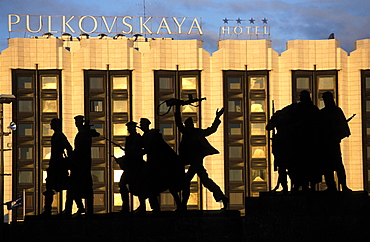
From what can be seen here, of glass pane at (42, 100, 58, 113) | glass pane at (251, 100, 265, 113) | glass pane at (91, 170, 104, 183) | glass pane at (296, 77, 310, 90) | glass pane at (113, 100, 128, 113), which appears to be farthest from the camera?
glass pane at (296, 77, 310, 90)

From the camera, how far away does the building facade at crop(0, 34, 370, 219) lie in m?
54.9

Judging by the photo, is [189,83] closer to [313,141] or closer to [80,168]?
[80,168]

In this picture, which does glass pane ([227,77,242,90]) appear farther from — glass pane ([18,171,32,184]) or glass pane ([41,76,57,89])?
glass pane ([18,171,32,184])

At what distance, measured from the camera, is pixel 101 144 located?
5512cm

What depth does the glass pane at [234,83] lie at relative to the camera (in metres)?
56.3

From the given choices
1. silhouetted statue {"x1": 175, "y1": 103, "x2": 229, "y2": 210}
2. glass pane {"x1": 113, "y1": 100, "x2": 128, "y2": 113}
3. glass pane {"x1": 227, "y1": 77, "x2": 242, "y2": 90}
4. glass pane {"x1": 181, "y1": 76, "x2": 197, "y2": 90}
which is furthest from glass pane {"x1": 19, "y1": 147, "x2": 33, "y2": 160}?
silhouetted statue {"x1": 175, "y1": 103, "x2": 229, "y2": 210}

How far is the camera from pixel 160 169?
72.6ft

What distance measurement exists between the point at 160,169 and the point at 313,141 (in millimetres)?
4711

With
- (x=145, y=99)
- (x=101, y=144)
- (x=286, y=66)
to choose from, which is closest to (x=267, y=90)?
(x=286, y=66)

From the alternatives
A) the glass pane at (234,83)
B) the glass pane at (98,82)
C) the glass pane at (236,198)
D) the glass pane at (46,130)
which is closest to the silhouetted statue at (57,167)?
the glass pane at (46,130)

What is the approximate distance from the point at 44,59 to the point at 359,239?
129ft

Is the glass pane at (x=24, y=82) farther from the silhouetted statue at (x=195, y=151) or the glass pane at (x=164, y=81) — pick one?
the silhouetted statue at (x=195, y=151)

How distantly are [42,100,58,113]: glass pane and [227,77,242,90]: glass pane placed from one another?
44.4 feet

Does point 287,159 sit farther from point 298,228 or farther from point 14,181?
point 14,181
